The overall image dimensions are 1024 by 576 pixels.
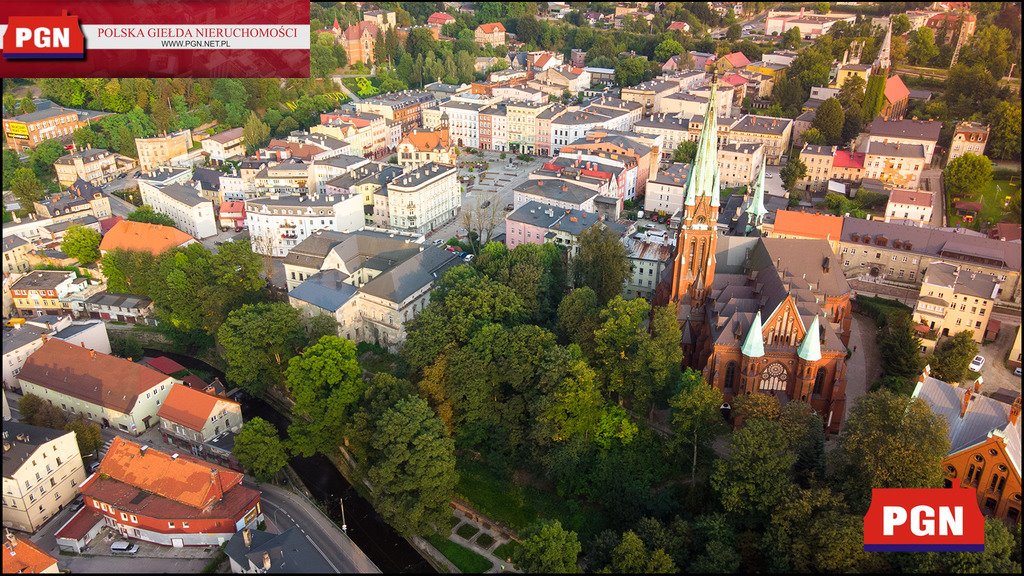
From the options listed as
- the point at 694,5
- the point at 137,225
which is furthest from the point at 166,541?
the point at 694,5

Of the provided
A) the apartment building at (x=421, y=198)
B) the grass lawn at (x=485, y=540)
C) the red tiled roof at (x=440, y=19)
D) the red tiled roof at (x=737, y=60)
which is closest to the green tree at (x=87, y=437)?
the grass lawn at (x=485, y=540)

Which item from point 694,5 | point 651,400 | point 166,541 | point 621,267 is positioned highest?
point 694,5

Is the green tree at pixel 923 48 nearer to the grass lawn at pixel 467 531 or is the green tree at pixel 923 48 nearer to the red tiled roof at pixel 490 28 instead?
the red tiled roof at pixel 490 28

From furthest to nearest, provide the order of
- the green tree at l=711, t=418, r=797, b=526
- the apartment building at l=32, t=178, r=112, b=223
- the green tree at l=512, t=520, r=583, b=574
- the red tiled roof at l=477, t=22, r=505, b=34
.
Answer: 1. the red tiled roof at l=477, t=22, r=505, b=34
2. the apartment building at l=32, t=178, r=112, b=223
3. the green tree at l=711, t=418, r=797, b=526
4. the green tree at l=512, t=520, r=583, b=574

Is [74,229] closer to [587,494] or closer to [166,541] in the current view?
[166,541]

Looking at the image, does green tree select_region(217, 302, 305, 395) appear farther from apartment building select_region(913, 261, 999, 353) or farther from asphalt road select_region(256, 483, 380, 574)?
apartment building select_region(913, 261, 999, 353)

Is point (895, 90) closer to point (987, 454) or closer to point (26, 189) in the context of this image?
point (987, 454)

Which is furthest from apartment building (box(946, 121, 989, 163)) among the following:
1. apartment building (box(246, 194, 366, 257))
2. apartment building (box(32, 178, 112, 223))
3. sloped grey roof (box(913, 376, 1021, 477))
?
apartment building (box(32, 178, 112, 223))
